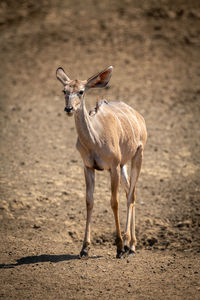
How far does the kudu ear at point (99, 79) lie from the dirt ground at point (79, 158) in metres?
2.06

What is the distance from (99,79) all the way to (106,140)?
0.72m

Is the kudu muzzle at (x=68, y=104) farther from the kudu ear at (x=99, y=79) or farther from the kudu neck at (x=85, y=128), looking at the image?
the kudu ear at (x=99, y=79)

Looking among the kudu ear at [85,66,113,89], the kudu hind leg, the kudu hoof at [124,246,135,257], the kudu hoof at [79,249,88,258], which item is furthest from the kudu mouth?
the kudu hoof at [124,246,135,257]

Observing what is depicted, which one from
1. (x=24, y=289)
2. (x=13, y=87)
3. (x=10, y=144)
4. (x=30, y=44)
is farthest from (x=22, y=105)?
(x=24, y=289)

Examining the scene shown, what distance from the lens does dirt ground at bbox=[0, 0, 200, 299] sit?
16.7 ft

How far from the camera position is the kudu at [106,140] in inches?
206

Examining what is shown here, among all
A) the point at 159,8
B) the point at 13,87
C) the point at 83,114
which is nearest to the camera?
the point at 83,114

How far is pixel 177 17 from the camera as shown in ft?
49.4

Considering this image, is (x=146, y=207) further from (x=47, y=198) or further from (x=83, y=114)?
(x=83, y=114)

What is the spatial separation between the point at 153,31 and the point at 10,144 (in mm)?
7433

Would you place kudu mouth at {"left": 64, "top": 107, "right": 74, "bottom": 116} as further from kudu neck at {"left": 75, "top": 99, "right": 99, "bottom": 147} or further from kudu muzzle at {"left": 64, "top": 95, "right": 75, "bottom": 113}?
kudu neck at {"left": 75, "top": 99, "right": 99, "bottom": 147}

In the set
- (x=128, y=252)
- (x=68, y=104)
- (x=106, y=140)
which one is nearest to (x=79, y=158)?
(x=128, y=252)

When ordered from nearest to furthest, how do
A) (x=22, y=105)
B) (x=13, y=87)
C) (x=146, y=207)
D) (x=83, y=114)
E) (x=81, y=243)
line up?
(x=83, y=114) → (x=81, y=243) → (x=146, y=207) → (x=22, y=105) → (x=13, y=87)

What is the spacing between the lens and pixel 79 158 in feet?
28.4
